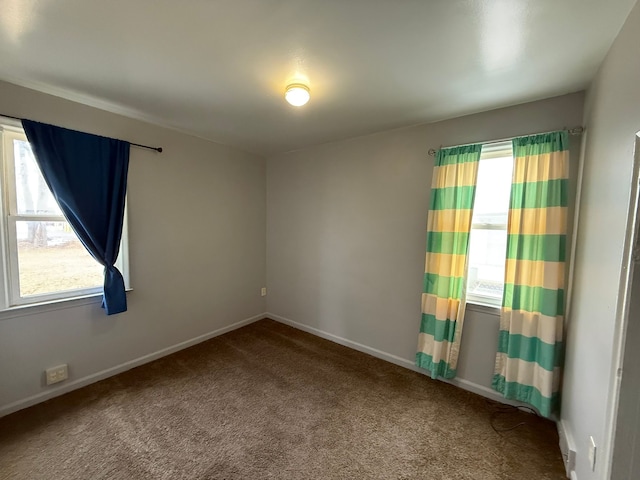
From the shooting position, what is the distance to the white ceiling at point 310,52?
1.20m

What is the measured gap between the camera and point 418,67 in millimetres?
1633

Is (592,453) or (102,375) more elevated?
(592,453)

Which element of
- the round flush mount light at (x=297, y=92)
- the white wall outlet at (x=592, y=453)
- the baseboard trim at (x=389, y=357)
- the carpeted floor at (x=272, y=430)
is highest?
the round flush mount light at (x=297, y=92)

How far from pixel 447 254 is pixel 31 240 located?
3.43 meters

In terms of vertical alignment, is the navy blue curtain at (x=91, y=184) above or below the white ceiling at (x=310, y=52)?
below

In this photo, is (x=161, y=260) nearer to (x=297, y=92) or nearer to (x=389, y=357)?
(x=297, y=92)

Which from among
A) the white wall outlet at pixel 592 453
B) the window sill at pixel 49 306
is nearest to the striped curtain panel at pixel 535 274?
the white wall outlet at pixel 592 453

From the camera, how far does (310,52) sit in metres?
1.50

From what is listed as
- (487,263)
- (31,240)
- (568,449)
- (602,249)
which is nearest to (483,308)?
(487,263)

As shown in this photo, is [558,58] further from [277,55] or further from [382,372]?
[382,372]

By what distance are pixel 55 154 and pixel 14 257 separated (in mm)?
834

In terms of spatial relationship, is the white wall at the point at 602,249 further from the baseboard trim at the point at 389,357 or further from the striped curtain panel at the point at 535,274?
the baseboard trim at the point at 389,357

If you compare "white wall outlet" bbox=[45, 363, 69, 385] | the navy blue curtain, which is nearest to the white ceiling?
the navy blue curtain

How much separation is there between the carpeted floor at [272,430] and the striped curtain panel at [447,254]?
379mm
